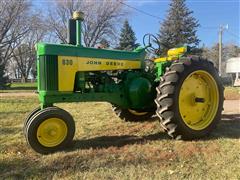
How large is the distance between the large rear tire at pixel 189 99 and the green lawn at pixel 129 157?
253 millimetres

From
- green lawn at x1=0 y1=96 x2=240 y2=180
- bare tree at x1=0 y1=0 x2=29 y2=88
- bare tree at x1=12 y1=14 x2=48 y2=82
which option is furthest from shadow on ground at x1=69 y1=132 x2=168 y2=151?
bare tree at x1=0 y1=0 x2=29 y2=88

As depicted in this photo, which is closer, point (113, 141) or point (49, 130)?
point (49, 130)

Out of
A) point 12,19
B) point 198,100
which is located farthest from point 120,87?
point 12,19

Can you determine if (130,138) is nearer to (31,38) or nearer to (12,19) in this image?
(12,19)

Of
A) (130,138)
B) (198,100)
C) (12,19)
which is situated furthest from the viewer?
(12,19)

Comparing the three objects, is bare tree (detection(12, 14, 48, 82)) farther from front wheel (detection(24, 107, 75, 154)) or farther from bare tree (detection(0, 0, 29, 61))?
front wheel (detection(24, 107, 75, 154))

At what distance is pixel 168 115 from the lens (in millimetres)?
6410

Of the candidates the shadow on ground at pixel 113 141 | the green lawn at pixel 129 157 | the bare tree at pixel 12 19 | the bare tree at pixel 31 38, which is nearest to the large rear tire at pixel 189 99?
the green lawn at pixel 129 157

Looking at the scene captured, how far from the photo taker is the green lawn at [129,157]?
16.0ft

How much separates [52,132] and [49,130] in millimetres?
59

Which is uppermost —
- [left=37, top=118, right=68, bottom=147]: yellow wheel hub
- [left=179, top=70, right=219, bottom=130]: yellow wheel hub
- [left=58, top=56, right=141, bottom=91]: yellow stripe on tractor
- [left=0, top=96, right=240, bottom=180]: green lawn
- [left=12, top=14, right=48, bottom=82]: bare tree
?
[left=12, top=14, right=48, bottom=82]: bare tree

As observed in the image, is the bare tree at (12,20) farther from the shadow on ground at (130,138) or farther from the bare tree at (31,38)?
the shadow on ground at (130,138)

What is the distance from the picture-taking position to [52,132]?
6.02m

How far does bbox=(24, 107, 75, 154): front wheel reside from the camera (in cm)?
590
